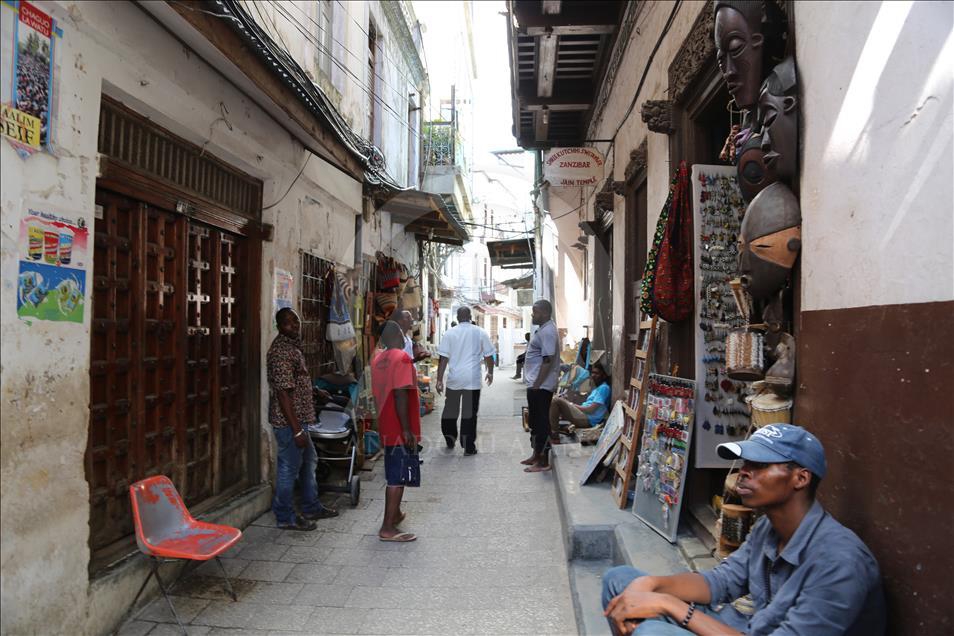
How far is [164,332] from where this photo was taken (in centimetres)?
427

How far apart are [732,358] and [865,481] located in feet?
3.11

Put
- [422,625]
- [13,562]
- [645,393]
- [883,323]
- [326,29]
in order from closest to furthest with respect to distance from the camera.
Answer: [883,323]
[13,562]
[422,625]
[645,393]
[326,29]

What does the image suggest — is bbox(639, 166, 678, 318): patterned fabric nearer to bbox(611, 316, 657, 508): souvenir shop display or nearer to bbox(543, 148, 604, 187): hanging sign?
bbox(611, 316, 657, 508): souvenir shop display

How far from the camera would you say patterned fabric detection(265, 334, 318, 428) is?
496cm

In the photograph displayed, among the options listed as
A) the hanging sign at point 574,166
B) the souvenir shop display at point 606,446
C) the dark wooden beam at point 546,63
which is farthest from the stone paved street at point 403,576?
the dark wooden beam at point 546,63

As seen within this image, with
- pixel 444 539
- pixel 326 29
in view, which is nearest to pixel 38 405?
pixel 444 539

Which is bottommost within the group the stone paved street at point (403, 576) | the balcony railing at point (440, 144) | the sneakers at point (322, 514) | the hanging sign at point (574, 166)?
the stone paved street at point (403, 576)

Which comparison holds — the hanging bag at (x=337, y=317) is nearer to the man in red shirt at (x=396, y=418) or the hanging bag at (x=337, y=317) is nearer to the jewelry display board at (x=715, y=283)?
the man in red shirt at (x=396, y=418)

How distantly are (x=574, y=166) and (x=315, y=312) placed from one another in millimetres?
4088

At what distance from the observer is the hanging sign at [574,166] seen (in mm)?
8516

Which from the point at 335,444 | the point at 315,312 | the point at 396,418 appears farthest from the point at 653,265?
the point at 315,312

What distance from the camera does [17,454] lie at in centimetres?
275

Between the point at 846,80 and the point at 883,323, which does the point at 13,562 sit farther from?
the point at 846,80

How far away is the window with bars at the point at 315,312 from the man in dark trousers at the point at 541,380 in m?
2.61
